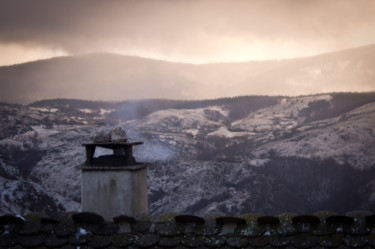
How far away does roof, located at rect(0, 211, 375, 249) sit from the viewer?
3996mm

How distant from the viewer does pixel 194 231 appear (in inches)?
165

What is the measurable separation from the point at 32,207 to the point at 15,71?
36.2ft

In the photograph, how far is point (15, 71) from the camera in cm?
2130

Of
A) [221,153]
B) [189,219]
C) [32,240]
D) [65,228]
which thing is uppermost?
[189,219]

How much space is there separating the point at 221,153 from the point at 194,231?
11.9m

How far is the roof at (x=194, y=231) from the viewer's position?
13.1ft

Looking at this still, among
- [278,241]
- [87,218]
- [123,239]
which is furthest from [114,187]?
[278,241]

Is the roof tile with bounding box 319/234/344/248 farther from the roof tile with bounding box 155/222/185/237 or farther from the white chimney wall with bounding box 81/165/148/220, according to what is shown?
the white chimney wall with bounding box 81/165/148/220

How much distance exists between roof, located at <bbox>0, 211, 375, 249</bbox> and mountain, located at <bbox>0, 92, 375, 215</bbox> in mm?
7456

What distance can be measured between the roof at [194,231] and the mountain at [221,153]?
24.5 feet

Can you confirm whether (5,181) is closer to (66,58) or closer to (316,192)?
(316,192)

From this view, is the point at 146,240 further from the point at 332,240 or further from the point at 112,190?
the point at 112,190

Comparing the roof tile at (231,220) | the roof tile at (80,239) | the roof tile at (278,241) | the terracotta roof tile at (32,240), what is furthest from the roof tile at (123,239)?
the roof tile at (278,241)

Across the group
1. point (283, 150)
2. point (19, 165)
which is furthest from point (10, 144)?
point (283, 150)
